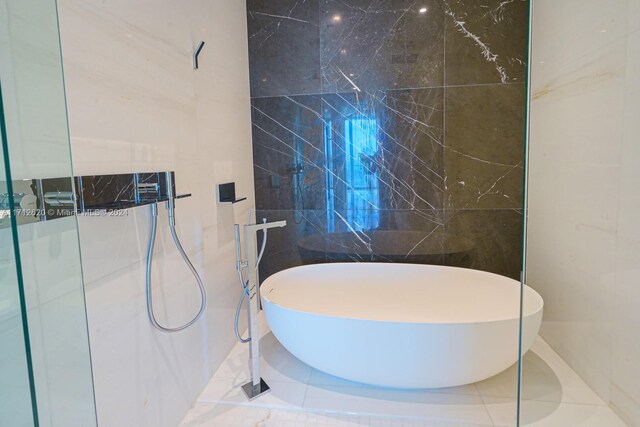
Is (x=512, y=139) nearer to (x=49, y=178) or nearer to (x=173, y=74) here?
(x=173, y=74)

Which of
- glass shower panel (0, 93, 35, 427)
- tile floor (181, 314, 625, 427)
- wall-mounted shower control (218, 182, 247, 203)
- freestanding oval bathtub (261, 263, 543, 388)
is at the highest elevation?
wall-mounted shower control (218, 182, 247, 203)

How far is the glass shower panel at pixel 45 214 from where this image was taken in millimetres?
772

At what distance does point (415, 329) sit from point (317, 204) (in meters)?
1.47

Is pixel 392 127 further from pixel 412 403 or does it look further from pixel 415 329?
pixel 412 403

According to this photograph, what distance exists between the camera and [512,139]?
285 cm

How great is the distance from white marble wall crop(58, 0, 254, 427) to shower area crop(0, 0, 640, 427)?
12 millimetres

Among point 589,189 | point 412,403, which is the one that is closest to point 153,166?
point 412,403

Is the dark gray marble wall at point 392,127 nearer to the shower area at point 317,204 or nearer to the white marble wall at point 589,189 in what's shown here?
the shower area at point 317,204

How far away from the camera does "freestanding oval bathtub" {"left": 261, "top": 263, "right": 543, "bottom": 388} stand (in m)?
1.91

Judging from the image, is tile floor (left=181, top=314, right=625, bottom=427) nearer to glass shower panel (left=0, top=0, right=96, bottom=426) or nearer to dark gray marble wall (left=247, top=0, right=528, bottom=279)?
dark gray marble wall (left=247, top=0, right=528, bottom=279)

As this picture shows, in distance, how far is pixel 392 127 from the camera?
2967 millimetres

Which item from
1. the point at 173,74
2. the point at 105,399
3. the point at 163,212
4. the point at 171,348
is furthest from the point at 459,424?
the point at 173,74

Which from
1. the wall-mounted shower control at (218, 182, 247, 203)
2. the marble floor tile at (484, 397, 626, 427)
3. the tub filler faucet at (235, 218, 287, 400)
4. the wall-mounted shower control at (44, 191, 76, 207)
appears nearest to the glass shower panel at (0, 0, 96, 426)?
the wall-mounted shower control at (44, 191, 76, 207)

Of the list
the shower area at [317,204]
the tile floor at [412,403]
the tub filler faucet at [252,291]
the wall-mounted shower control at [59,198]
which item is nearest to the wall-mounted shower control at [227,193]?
the shower area at [317,204]
